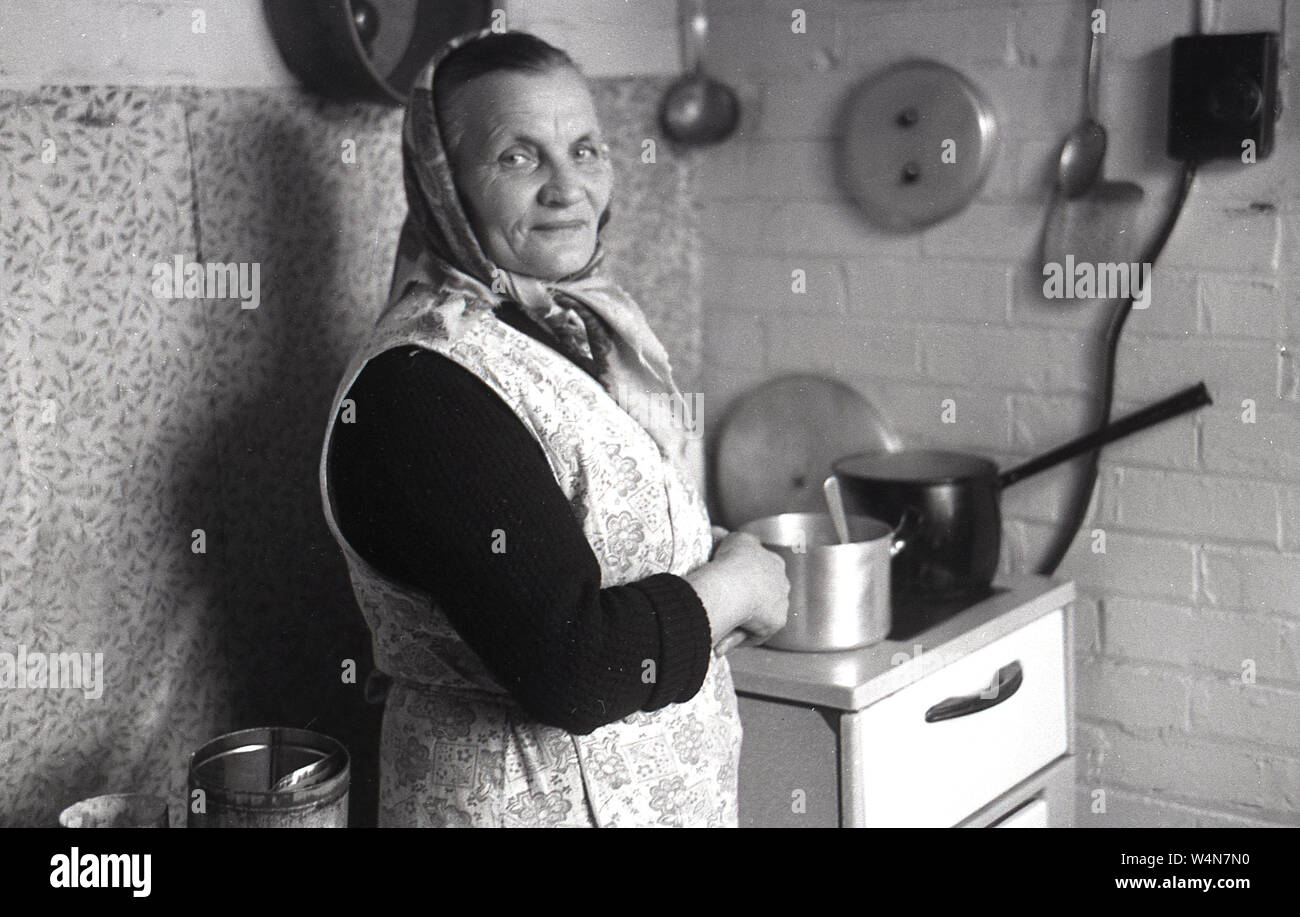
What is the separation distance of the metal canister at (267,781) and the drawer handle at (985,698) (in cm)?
64

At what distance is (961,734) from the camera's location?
5.37 ft

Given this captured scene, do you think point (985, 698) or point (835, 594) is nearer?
point (835, 594)

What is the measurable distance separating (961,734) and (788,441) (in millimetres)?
541

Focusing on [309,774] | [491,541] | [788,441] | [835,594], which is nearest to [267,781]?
[309,774]

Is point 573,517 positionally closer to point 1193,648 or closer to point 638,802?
point 638,802

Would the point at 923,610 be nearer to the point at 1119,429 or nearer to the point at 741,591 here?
the point at 1119,429

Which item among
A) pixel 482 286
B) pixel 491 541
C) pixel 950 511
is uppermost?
pixel 482 286

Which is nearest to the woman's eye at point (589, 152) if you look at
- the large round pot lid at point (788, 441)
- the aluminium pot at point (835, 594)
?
the aluminium pot at point (835, 594)

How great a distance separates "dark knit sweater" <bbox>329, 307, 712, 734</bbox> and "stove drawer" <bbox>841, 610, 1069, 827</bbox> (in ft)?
1.37

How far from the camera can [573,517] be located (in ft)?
3.75

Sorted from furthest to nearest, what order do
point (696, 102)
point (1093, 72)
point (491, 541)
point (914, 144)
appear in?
point (696, 102)
point (914, 144)
point (1093, 72)
point (491, 541)

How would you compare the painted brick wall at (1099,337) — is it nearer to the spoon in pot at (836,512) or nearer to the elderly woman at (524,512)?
the spoon in pot at (836,512)

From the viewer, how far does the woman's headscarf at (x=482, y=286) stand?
1.27 m

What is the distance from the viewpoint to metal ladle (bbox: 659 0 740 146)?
203cm
